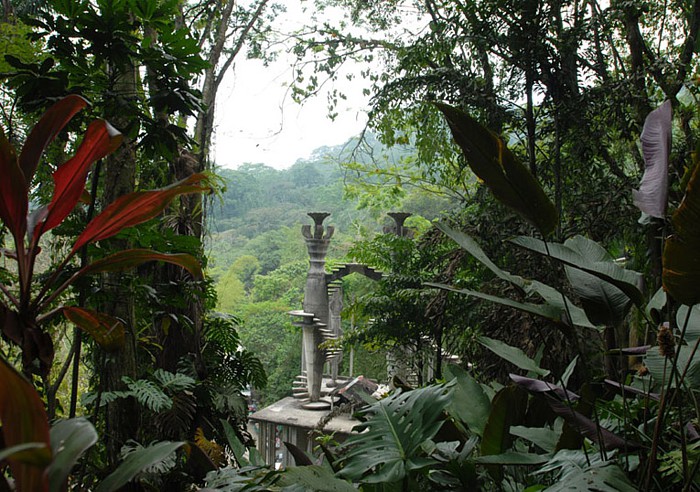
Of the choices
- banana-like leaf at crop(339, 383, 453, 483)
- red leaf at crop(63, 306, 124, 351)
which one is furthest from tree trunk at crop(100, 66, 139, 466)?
banana-like leaf at crop(339, 383, 453, 483)

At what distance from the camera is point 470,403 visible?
3.67 feet

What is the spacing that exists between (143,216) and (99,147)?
0.11 metres

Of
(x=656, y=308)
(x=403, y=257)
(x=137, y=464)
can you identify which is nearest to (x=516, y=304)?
(x=656, y=308)

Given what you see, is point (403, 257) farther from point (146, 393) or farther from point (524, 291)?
point (524, 291)

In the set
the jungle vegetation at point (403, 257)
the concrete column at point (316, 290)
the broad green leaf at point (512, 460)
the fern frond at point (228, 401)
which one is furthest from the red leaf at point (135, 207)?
the concrete column at point (316, 290)

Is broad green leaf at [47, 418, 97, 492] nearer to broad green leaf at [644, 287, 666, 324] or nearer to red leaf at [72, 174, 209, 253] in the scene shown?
red leaf at [72, 174, 209, 253]

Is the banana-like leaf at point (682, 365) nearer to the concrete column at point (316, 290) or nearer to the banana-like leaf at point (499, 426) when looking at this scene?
the banana-like leaf at point (499, 426)

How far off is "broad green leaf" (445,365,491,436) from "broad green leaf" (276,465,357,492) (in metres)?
0.36

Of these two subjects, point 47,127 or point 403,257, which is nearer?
point 47,127

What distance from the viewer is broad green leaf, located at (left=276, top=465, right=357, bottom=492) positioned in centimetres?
77

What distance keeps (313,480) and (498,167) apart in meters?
0.50

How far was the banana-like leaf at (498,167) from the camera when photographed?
690 mm

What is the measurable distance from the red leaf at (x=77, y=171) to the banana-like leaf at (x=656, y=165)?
0.72 m

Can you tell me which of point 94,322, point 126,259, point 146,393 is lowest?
point 146,393
